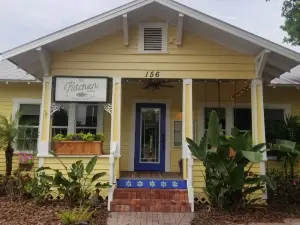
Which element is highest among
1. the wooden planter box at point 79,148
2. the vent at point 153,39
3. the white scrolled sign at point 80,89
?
the vent at point 153,39

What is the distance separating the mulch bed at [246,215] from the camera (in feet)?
21.5

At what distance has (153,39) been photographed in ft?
28.3

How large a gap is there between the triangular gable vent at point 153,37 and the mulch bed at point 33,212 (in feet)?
13.8

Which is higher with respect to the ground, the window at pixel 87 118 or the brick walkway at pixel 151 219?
the window at pixel 87 118

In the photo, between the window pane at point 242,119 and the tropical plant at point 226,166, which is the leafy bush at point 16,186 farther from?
the window pane at point 242,119

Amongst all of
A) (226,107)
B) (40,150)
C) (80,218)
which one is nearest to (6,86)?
(40,150)

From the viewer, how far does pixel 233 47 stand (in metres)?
8.52

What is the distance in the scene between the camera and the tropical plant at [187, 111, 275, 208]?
6.91 m

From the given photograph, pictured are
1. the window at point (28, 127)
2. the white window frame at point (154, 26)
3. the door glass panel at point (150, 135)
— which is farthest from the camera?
the door glass panel at point (150, 135)

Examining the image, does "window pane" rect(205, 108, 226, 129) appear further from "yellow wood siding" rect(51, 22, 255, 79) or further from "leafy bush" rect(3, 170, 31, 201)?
"leafy bush" rect(3, 170, 31, 201)

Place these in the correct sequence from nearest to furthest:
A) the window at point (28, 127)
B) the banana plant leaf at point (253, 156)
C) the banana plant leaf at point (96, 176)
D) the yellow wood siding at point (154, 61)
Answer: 1. the banana plant leaf at point (253, 156)
2. the banana plant leaf at point (96, 176)
3. the yellow wood siding at point (154, 61)
4. the window at point (28, 127)

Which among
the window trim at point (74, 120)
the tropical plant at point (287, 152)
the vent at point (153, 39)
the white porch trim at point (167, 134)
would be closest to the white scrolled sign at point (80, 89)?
the vent at point (153, 39)

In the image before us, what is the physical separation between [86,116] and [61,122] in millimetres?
818

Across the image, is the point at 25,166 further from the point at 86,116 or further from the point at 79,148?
the point at 79,148
